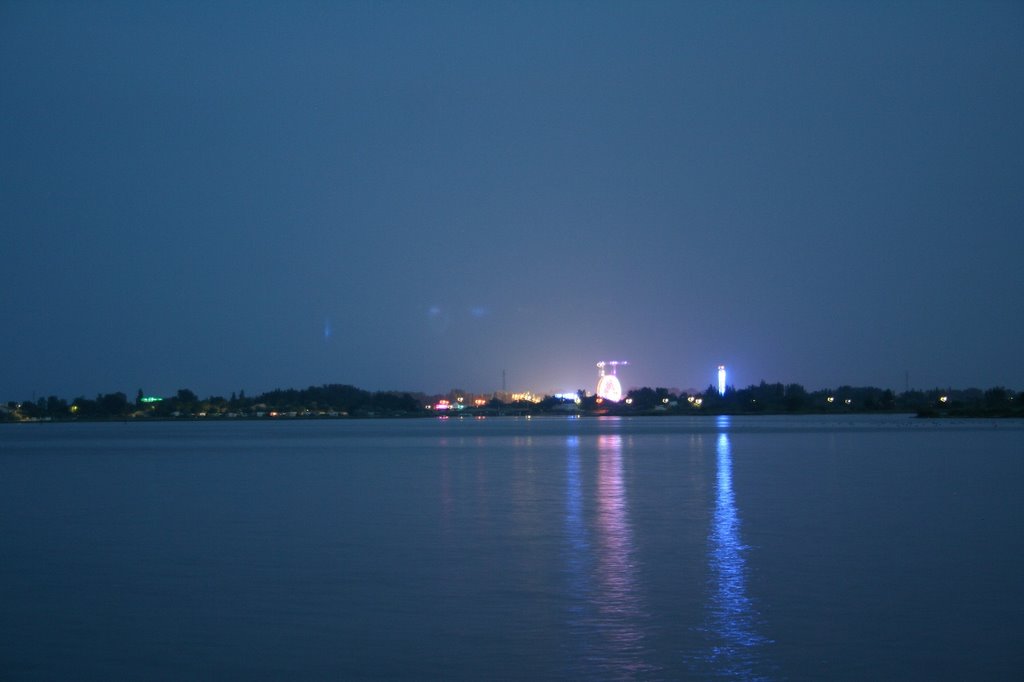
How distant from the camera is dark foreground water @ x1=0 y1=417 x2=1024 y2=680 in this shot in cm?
1009

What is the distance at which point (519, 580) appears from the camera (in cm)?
1416

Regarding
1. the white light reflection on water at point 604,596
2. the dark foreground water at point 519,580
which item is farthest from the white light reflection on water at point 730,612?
the white light reflection on water at point 604,596

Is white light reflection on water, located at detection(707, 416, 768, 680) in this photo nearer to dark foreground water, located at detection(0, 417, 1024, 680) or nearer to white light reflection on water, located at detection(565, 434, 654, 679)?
dark foreground water, located at detection(0, 417, 1024, 680)

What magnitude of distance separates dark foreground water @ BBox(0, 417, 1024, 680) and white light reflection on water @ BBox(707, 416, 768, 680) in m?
0.05

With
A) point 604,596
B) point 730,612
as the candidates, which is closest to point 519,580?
point 604,596

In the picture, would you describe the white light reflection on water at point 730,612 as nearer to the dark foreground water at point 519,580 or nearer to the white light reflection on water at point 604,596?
the dark foreground water at point 519,580

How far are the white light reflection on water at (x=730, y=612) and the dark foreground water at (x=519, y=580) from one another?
5 cm

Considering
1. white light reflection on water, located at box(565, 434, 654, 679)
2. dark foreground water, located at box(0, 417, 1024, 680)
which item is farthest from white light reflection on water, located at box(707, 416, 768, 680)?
white light reflection on water, located at box(565, 434, 654, 679)

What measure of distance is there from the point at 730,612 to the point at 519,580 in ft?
10.3

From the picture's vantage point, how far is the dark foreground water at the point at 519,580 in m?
10.1

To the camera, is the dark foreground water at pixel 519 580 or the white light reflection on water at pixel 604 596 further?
the dark foreground water at pixel 519 580

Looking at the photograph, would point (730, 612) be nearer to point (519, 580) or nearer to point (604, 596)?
point (604, 596)

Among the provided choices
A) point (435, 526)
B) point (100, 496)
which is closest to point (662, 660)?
point (435, 526)

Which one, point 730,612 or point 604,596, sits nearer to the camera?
point 730,612
